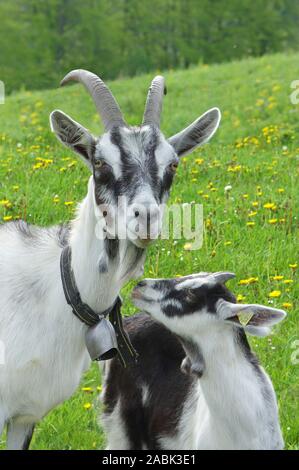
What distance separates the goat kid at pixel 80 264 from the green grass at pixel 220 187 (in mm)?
851

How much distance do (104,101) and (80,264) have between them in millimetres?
815

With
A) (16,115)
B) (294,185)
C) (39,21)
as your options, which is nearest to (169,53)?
(39,21)

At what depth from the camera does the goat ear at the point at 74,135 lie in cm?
440

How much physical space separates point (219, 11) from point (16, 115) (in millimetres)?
28344

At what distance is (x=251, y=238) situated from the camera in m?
7.51

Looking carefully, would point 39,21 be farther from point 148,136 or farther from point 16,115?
point 148,136

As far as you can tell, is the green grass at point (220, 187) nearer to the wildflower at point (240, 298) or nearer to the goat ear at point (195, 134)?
the wildflower at point (240, 298)

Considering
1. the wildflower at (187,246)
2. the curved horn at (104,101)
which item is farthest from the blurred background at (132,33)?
the curved horn at (104,101)

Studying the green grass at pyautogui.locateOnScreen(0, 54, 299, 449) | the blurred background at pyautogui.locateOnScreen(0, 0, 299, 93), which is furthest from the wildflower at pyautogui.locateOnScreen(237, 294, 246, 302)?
the blurred background at pyautogui.locateOnScreen(0, 0, 299, 93)

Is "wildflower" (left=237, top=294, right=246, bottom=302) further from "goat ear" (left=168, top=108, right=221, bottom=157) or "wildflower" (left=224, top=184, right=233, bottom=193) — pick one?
"wildflower" (left=224, top=184, right=233, bottom=193)

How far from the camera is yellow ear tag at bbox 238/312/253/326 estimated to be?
14.5 ft

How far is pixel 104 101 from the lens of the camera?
4.54 m
